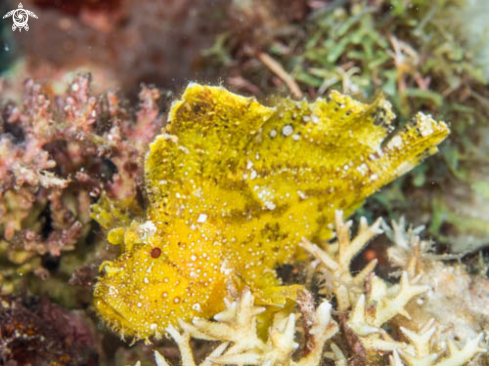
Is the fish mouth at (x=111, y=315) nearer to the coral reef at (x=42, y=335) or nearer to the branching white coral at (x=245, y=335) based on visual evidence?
the branching white coral at (x=245, y=335)

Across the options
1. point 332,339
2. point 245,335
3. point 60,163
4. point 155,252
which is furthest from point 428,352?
Answer: point 60,163

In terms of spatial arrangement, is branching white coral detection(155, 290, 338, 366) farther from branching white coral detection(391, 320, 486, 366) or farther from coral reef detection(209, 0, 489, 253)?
coral reef detection(209, 0, 489, 253)

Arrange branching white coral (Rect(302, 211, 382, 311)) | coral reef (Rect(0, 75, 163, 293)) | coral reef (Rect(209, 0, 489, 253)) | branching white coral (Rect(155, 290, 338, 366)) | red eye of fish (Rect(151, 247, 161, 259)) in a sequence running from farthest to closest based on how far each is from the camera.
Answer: coral reef (Rect(209, 0, 489, 253)) < coral reef (Rect(0, 75, 163, 293)) < branching white coral (Rect(302, 211, 382, 311)) < red eye of fish (Rect(151, 247, 161, 259)) < branching white coral (Rect(155, 290, 338, 366))

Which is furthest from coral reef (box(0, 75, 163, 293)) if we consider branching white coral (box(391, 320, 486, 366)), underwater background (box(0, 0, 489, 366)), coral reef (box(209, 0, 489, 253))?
branching white coral (box(391, 320, 486, 366))

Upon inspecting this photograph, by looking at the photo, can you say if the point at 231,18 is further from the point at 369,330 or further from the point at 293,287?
the point at 369,330

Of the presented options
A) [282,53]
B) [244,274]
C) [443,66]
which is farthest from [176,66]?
[244,274]
